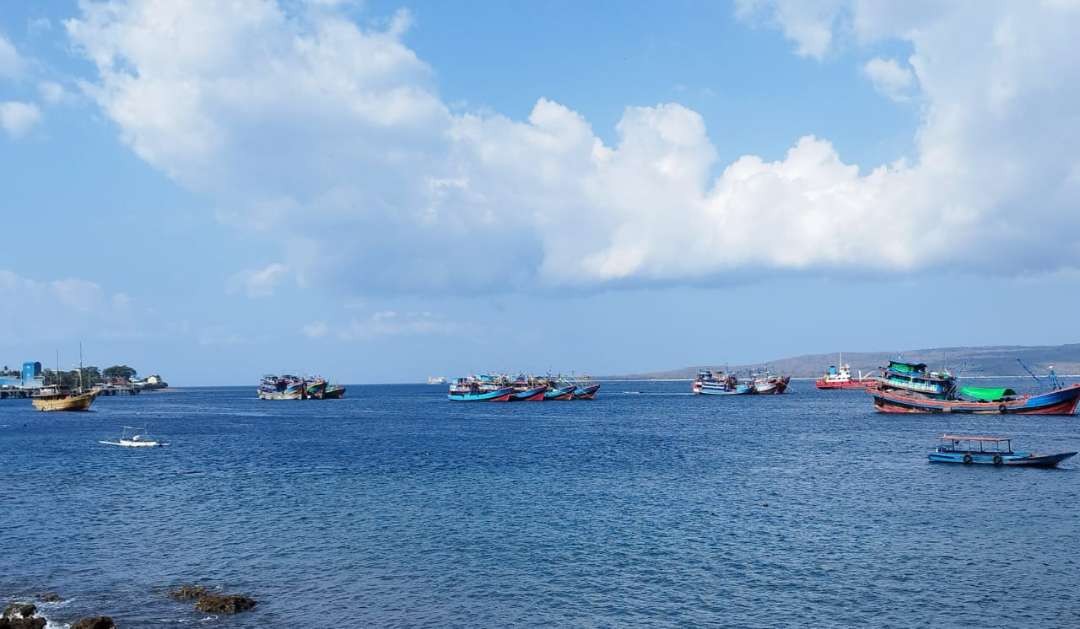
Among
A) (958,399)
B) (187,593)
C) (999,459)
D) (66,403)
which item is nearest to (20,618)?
(187,593)

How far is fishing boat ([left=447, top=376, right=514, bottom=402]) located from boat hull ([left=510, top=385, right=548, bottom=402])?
1.55m

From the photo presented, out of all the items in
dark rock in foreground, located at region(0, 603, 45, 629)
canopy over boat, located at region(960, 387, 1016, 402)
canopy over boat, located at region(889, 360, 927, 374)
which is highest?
canopy over boat, located at region(889, 360, 927, 374)

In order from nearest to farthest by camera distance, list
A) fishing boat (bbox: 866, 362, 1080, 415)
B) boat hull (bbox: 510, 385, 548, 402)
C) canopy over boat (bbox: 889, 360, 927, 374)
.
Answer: fishing boat (bbox: 866, 362, 1080, 415)
canopy over boat (bbox: 889, 360, 927, 374)
boat hull (bbox: 510, 385, 548, 402)

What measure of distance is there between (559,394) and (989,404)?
98.3 meters

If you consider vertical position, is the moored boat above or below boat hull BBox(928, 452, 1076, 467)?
above

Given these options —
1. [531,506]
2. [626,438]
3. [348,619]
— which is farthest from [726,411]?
[348,619]

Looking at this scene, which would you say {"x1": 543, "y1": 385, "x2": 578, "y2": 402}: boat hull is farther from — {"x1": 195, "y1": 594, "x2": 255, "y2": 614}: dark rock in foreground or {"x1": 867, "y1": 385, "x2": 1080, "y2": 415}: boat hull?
{"x1": 195, "y1": 594, "x2": 255, "y2": 614}: dark rock in foreground

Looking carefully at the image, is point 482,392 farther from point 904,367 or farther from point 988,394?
point 988,394

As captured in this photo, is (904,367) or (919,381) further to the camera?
(904,367)

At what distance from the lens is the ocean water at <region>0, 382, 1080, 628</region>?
30.0 meters

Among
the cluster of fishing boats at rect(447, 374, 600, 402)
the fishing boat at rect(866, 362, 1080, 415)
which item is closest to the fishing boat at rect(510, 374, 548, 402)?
the cluster of fishing boats at rect(447, 374, 600, 402)

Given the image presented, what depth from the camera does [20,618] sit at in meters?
27.7

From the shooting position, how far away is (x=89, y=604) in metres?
30.8

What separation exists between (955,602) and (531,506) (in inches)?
988
